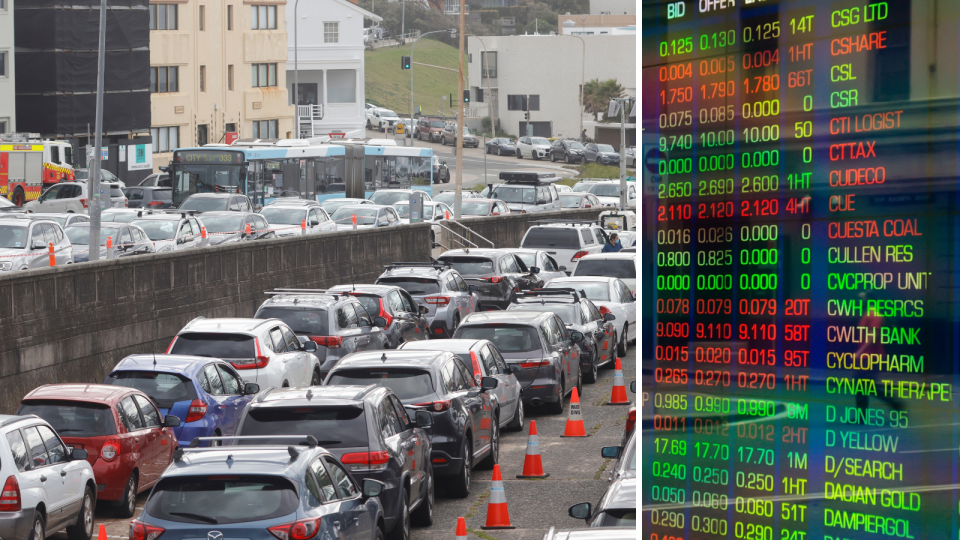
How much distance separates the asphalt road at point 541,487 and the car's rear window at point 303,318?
3609mm

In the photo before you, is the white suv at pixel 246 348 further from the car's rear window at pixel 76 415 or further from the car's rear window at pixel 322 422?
the car's rear window at pixel 322 422

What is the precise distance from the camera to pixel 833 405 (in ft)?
10.3

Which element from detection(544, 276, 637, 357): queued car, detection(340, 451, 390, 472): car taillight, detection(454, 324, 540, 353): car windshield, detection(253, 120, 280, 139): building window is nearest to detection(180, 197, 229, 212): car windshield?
detection(544, 276, 637, 357): queued car

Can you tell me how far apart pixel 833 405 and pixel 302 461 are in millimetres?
6574

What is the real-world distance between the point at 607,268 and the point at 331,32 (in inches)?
2633

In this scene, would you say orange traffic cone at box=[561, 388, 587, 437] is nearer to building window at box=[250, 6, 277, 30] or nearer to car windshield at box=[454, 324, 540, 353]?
car windshield at box=[454, 324, 540, 353]

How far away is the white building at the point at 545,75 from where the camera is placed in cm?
10550

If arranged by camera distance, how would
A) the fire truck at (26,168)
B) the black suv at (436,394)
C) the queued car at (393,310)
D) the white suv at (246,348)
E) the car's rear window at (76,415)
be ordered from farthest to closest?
the fire truck at (26,168) < the queued car at (393,310) < the white suv at (246,348) < the black suv at (436,394) < the car's rear window at (76,415)

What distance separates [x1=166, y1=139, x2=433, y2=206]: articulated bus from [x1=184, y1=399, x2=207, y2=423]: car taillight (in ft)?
89.0

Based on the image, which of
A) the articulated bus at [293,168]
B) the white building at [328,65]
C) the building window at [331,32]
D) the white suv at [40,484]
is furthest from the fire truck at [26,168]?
the building window at [331,32]

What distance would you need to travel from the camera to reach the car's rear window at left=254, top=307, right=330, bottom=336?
787 inches

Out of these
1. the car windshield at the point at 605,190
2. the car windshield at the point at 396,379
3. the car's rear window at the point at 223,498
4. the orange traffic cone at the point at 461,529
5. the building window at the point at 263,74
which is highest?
the building window at the point at 263,74

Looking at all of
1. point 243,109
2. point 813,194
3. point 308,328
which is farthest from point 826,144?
point 243,109

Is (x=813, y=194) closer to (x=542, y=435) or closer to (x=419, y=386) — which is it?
(x=419, y=386)
